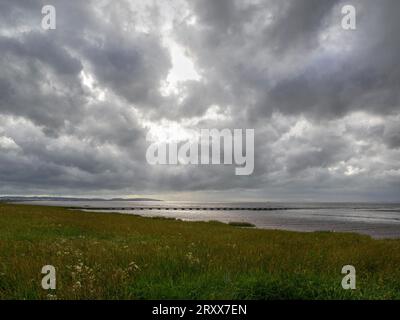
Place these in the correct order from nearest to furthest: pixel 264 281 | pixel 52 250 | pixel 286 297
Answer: pixel 286 297, pixel 264 281, pixel 52 250

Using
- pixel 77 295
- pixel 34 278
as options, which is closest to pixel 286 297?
pixel 77 295

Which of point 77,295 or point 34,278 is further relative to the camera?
point 34,278

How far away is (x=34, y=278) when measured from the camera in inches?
264

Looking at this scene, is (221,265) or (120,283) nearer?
(120,283)

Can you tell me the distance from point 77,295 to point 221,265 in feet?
13.0

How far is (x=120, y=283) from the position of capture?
6.38 m
